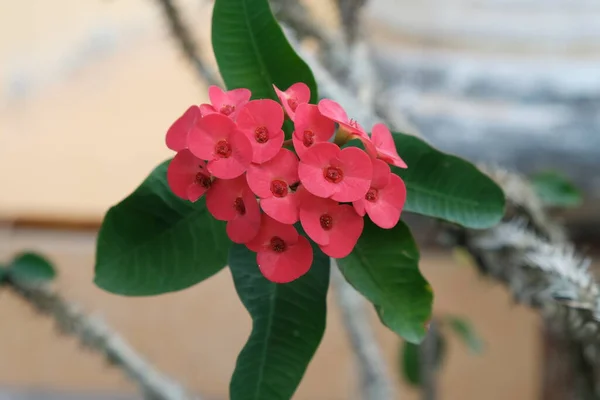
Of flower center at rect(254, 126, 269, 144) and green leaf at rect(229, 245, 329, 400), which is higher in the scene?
flower center at rect(254, 126, 269, 144)

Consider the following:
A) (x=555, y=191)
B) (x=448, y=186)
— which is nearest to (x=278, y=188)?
(x=448, y=186)

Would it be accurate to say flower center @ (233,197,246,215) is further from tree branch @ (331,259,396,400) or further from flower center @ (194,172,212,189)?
tree branch @ (331,259,396,400)

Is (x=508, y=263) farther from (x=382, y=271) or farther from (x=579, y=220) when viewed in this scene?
(x=579, y=220)

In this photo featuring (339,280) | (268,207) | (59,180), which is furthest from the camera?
(59,180)

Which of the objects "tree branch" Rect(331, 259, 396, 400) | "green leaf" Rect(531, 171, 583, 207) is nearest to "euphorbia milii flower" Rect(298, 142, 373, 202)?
"tree branch" Rect(331, 259, 396, 400)

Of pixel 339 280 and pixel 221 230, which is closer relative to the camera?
pixel 221 230

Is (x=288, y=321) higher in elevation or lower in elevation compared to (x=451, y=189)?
lower

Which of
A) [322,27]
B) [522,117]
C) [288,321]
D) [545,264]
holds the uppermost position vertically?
[522,117]

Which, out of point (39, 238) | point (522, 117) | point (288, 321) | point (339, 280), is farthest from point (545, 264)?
point (39, 238)
